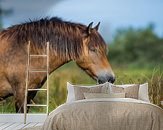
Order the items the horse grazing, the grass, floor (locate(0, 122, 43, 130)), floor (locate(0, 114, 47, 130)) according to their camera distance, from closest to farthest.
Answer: floor (locate(0, 122, 43, 130)) < the horse grazing < floor (locate(0, 114, 47, 130)) < the grass

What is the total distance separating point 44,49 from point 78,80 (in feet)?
2.56

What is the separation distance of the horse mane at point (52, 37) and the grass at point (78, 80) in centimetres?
27

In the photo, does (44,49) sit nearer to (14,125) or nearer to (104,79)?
(104,79)

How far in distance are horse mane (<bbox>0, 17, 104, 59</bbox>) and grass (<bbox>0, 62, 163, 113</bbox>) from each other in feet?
0.89

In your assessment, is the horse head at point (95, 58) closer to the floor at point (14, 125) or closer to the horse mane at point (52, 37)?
the horse mane at point (52, 37)

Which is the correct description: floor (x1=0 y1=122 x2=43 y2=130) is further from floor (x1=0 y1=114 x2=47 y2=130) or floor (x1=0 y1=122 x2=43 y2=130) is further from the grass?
the grass

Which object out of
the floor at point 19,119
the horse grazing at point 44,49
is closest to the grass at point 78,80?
the floor at point 19,119

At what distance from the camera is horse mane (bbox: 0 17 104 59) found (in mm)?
6379

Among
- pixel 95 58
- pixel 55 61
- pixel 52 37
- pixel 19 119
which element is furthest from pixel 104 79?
pixel 19 119

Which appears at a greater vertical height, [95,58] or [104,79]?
[95,58]

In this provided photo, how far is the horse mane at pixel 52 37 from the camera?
6379 millimetres

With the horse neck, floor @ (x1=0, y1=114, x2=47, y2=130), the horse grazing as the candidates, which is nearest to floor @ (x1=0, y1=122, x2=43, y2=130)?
floor @ (x1=0, y1=114, x2=47, y2=130)

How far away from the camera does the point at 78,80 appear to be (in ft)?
22.3

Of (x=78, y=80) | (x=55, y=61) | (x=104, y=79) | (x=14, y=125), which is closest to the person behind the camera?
(x=14, y=125)
